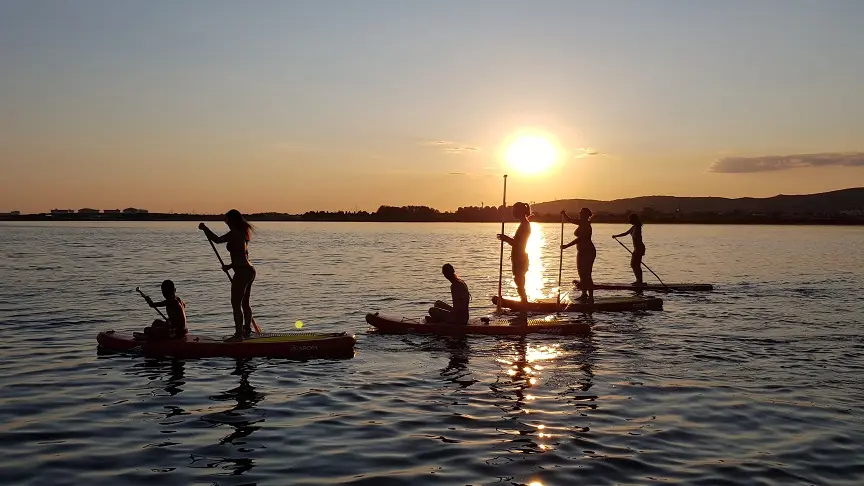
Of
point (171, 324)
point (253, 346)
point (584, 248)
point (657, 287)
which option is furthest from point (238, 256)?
point (657, 287)

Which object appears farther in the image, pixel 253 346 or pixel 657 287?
pixel 657 287

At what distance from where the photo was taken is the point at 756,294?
30750 millimetres

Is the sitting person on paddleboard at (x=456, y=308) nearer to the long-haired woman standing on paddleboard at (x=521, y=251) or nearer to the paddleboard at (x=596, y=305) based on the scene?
the long-haired woman standing on paddleboard at (x=521, y=251)

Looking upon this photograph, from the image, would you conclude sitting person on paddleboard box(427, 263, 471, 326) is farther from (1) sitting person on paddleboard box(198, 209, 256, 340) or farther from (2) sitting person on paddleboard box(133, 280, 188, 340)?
(2) sitting person on paddleboard box(133, 280, 188, 340)

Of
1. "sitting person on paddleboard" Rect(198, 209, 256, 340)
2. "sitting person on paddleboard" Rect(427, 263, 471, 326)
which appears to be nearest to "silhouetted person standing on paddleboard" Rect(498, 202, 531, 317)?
"sitting person on paddleboard" Rect(427, 263, 471, 326)

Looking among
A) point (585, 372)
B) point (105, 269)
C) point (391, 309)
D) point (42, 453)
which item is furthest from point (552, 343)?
point (105, 269)

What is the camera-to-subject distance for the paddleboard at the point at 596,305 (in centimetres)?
2416

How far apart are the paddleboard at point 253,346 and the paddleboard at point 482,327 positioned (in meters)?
3.14

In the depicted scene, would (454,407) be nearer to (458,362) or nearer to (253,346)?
(458,362)

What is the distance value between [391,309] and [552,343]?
8.90 metres

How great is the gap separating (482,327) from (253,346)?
595cm

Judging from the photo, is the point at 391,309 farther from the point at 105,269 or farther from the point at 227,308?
the point at 105,269

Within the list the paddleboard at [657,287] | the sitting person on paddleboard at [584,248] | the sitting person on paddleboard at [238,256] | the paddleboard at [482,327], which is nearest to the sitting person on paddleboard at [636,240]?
the paddleboard at [657,287]

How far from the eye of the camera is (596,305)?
82.6ft
